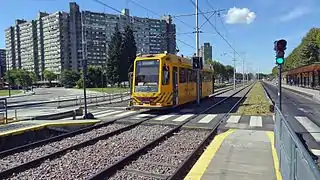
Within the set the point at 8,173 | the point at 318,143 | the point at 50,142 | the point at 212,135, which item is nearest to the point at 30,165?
the point at 8,173

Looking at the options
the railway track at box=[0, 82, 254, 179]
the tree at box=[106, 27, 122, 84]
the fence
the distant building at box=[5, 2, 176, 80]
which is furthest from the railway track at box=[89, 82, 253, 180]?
the tree at box=[106, 27, 122, 84]

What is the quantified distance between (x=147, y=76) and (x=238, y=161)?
12.3 m

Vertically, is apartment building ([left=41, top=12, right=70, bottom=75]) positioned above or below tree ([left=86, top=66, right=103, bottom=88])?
above

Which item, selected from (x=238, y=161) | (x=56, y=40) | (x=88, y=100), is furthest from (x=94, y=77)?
(x=238, y=161)

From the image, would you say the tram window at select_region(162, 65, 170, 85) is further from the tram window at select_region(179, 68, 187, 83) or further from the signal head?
the signal head

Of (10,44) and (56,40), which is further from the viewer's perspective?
(10,44)

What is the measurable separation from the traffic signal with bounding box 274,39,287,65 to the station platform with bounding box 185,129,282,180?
2472 mm

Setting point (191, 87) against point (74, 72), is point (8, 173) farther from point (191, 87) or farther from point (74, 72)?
point (74, 72)

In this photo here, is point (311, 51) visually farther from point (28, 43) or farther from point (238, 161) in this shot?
point (238, 161)

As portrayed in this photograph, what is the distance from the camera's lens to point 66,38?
80188 mm

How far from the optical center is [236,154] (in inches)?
326

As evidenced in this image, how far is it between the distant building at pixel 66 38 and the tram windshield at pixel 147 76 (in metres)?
16.7

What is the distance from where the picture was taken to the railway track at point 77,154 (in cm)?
746

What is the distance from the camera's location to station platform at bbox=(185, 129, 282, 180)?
257 inches
